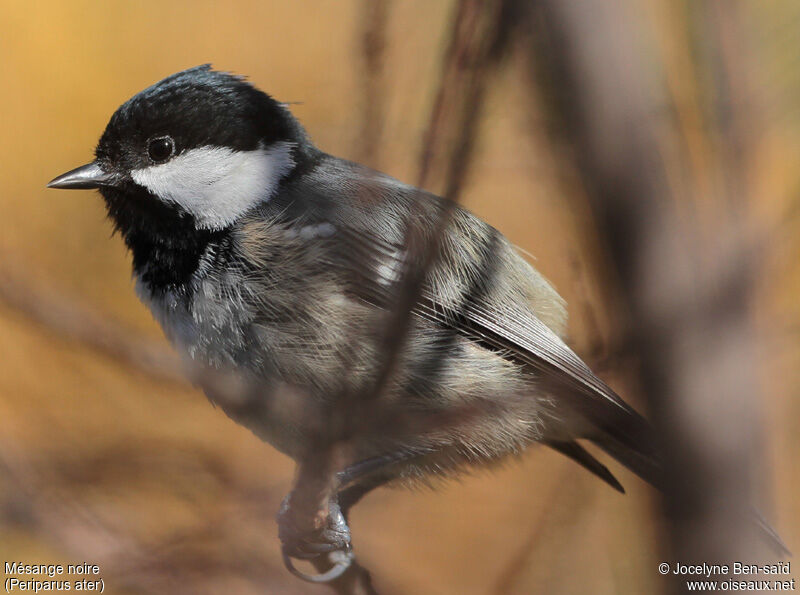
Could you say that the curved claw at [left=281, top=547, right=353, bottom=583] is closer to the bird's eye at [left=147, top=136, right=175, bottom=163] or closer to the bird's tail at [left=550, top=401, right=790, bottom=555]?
the bird's tail at [left=550, top=401, right=790, bottom=555]

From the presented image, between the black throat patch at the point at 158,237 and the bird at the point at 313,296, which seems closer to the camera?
the bird at the point at 313,296

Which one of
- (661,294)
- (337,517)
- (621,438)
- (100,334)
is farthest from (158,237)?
(661,294)

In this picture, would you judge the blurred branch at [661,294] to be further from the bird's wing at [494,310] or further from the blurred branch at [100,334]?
the bird's wing at [494,310]

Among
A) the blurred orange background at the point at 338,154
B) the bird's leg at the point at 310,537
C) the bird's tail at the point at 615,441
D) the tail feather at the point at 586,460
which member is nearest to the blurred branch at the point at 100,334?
the blurred orange background at the point at 338,154

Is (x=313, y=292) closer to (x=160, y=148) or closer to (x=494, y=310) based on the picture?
(x=494, y=310)

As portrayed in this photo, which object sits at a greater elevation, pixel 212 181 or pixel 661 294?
pixel 661 294

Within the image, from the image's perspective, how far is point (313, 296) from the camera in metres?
1.46

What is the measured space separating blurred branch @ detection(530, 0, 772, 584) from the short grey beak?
1184 mm

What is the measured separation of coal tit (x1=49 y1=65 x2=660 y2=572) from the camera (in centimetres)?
143

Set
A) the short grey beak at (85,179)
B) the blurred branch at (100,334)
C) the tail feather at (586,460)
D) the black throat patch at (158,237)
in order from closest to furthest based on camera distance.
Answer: the blurred branch at (100,334)
the black throat patch at (158,237)
the short grey beak at (85,179)
the tail feather at (586,460)

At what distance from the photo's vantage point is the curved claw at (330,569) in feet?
4.45

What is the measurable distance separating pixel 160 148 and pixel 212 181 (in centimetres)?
14

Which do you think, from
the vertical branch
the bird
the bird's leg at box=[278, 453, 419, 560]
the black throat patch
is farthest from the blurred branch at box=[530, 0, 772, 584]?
the black throat patch

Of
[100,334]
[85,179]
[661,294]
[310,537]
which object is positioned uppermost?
[661,294]
